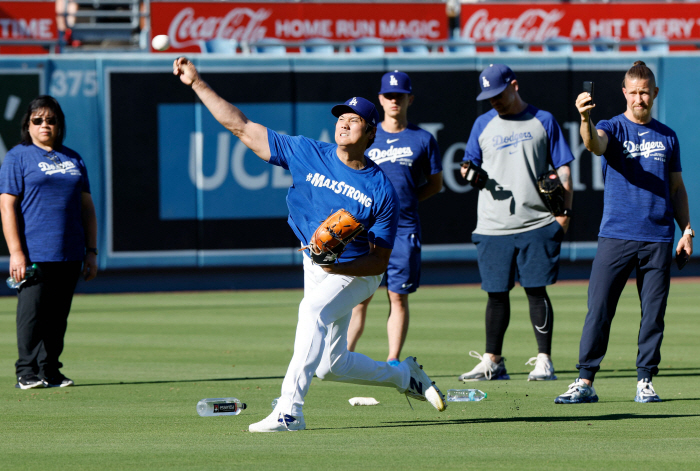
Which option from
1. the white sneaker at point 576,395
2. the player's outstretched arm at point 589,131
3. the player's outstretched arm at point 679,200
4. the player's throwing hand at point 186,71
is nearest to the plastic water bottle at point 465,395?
the white sneaker at point 576,395

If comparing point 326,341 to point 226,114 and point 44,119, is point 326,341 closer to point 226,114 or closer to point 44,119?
point 226,114

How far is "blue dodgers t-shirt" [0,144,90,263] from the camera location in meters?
7.59

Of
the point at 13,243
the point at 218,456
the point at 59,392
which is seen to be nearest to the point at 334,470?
the point at 218,456

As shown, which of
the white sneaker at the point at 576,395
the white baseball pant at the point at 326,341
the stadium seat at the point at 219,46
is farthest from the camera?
the stadium seat at the point at 219,46

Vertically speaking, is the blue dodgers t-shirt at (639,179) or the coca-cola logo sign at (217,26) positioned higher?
the coca-cola logo sign at (217,26)

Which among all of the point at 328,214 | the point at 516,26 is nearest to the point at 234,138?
the point at 328,214

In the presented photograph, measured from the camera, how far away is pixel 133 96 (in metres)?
16.4

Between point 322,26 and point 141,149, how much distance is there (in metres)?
11.9

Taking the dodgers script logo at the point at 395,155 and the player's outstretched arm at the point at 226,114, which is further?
the dodgers script logo at the point at 395,155

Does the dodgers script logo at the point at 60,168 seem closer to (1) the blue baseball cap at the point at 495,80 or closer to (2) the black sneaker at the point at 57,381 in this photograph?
(2) the black sneaker at the point at 57,381

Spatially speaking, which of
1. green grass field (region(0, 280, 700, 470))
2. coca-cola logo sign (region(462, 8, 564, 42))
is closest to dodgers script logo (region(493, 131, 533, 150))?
green grass field (region(0, 280, 700, 470))

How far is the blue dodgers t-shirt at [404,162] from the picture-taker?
775 cm

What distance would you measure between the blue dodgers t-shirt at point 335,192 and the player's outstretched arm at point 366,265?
44 millimetres

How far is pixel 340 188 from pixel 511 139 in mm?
2679
